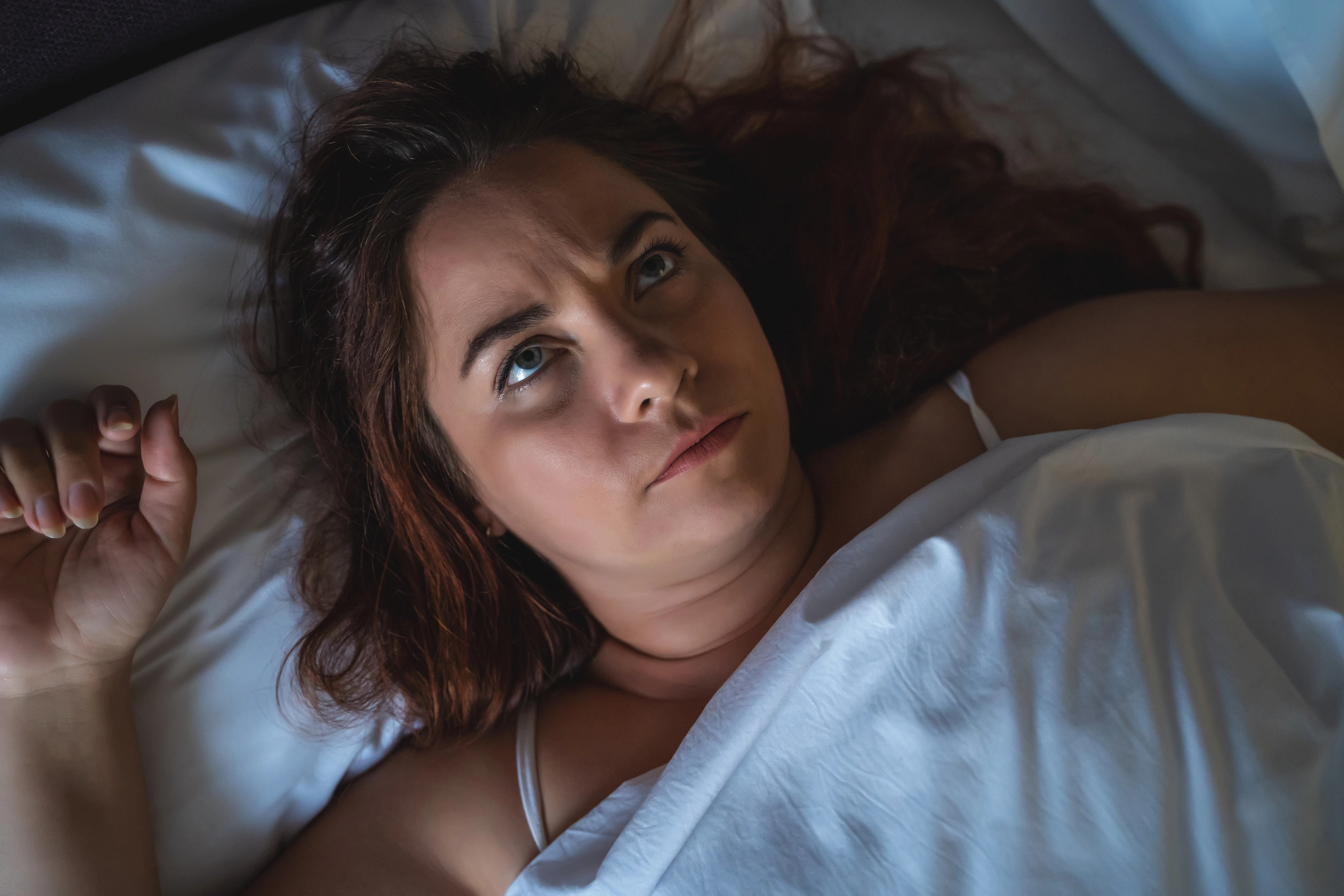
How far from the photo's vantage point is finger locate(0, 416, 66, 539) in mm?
940

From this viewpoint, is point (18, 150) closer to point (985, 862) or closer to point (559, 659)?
point (559, 659)

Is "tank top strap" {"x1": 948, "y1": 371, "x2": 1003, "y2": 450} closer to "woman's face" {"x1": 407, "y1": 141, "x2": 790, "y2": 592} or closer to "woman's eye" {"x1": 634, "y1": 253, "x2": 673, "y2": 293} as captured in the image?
"woman's face" {"x1": 407, "y1": 141, "x2": 790, "y2": 592}

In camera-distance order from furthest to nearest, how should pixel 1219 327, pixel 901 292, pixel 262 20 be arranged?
1. pixel 901 292
2. pixel 262 20
3. pixel 1219 327

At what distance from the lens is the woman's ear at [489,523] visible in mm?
1186

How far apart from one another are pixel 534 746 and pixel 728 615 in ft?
1.10

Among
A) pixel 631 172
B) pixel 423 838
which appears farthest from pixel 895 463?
pixel 423 838

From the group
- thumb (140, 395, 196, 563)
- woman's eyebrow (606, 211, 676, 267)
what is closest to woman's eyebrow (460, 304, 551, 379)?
woman's eyebrow (606, 211, 676, 267)

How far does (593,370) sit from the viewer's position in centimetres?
95

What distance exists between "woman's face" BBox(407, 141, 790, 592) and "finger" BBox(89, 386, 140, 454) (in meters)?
0.35

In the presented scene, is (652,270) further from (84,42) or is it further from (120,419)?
(84,42)

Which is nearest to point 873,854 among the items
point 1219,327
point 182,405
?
point 1219,327

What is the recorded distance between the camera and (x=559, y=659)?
132cm

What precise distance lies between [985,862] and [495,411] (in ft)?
2.37

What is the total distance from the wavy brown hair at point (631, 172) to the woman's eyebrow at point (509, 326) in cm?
14
